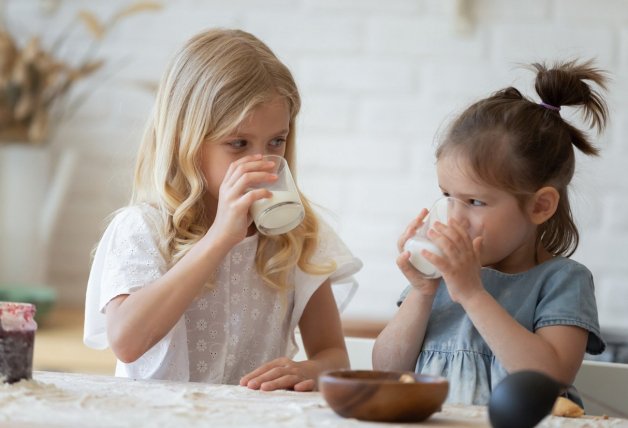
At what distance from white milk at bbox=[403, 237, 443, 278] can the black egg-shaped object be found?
1.27ft

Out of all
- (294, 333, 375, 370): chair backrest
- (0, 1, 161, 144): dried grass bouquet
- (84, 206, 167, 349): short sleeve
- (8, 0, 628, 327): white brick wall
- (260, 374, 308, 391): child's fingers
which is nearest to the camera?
(260, 374, 308, 391): child's fingers

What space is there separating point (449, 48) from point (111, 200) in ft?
3.28

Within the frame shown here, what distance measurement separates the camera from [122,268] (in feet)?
4.61

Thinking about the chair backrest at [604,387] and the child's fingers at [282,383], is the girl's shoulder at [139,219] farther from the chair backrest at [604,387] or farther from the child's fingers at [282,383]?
the chair backrest at [604,387]

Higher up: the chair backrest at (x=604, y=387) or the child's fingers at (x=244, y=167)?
the child's fingers at (x=244, y=167)

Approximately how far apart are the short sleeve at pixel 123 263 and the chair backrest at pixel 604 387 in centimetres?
62

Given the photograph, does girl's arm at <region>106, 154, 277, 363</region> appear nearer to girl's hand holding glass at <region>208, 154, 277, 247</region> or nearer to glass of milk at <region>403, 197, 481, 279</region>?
girl's hand holding glass at <region>208, 154, 277, 247</region>

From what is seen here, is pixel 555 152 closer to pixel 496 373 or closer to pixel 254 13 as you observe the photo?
pixel 496 373

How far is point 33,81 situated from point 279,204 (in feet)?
4.52

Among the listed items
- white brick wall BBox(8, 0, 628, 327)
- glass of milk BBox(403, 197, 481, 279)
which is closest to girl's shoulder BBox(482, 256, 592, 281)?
glass of milk BBox(403, 197, 481, 279)

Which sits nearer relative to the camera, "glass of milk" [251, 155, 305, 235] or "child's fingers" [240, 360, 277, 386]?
"child's fingers" [240, 360, 277, 386]

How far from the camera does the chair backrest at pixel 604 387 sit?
134cm

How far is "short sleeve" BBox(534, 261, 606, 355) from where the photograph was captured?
1289 mm

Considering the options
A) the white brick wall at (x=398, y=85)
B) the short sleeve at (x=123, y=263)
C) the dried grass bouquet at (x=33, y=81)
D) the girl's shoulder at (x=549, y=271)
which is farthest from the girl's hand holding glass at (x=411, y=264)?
the dried grass bouquet at (x=33, y=81)
